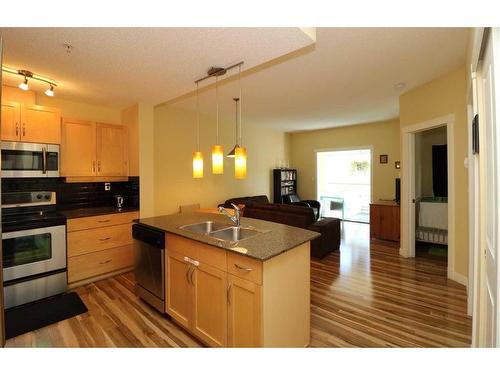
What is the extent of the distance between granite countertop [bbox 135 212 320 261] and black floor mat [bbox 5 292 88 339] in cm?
115

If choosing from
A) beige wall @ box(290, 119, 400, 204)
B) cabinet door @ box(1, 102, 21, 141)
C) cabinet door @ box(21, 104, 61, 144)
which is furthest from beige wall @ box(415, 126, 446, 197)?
cabinet door @ box(1, 102, 21, 141)

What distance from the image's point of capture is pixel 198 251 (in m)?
1.95

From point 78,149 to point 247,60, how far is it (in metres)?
2.62

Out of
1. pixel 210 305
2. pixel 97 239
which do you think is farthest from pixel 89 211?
pixel 210 305

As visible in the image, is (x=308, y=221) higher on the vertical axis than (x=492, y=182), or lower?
lower

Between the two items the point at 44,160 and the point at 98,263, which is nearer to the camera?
the point at 44,160

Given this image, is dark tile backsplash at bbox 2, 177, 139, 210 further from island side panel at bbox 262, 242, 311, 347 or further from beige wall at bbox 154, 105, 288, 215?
island side panel at bbox 262, 242, 311, 347

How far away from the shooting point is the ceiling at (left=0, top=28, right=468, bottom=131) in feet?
5.99

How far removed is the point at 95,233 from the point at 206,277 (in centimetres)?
209

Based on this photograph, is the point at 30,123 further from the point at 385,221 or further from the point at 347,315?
the point at 385,221

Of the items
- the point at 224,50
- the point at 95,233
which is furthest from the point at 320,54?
the point at 95,233

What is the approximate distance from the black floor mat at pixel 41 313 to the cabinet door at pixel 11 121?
1.81 metres

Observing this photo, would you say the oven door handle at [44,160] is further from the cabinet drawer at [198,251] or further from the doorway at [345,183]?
the doorway at [345,183]

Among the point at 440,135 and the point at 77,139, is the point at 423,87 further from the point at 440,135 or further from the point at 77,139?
the point at 77,139
